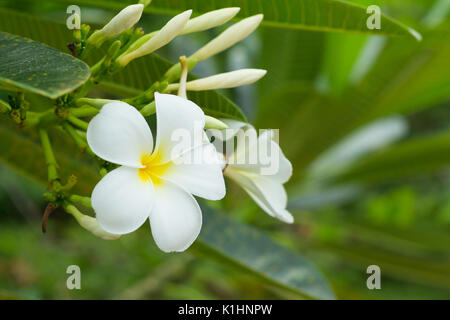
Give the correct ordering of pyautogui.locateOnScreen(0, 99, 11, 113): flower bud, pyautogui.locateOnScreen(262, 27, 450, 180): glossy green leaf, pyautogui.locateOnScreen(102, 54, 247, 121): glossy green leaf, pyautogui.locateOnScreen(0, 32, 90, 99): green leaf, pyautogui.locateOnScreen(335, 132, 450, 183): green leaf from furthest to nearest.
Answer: pyautogui.locateOnScreen(335, 132, 450, 183): green leaf, pyautogui.locateOnScreen(262, 27, 450, 180): glossy green leaf, pyautogui.locateOnScreen(102, 54, 247, 121): glossy green leaf, pyautogui.locateOnScreen(0, 99, 11, 113): flower bud, pyautogui.locateOnScreen(0, 32, 90, 99): green leaf

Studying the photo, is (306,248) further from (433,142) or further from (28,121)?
(28,121)

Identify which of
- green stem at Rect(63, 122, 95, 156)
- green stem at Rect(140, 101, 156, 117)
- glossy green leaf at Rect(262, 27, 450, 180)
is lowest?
green stem at Rect(63, 122, 95, 156)

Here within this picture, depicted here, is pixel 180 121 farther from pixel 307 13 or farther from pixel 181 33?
pixel 307 13

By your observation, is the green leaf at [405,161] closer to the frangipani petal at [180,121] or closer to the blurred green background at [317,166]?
the blurred green background at [317,166]

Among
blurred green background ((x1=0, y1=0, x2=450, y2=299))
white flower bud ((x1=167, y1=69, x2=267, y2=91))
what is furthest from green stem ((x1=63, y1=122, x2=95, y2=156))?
blurred green background ((x1=0, y1=0, x2=450, y2=299))

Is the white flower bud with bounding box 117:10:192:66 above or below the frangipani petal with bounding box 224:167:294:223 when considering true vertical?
above

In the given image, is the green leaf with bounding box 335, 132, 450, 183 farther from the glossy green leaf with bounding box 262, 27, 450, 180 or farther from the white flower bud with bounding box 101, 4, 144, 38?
the white flower bud with bounding box 101, 4, 144, 38
